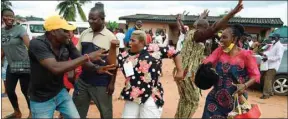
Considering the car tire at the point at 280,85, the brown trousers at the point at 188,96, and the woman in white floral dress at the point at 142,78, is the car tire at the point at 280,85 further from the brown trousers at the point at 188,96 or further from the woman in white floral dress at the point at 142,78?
the woman in white floral dress at the point at 142,78

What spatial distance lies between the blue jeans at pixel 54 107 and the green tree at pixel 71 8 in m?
32.1

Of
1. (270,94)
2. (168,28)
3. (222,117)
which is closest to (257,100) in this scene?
(270,94)

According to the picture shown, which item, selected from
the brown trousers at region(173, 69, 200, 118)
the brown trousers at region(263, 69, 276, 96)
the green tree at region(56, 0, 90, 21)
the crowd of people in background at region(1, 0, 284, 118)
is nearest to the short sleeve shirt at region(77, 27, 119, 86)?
the crowd of people in background at region(1, 0, 284, 118)

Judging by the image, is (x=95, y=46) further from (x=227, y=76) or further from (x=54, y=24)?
(x=227, y=76)

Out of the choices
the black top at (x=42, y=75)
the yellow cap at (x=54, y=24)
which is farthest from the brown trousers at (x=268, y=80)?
the yellow cap at (x=54, y=24)

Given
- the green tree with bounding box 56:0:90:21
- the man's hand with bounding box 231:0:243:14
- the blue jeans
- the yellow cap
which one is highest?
the green tree with bounding box 56:0:90:21

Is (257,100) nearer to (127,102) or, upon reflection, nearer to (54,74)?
(127,102)

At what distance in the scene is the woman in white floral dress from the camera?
12.0 feet

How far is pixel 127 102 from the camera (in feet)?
A: 12.3

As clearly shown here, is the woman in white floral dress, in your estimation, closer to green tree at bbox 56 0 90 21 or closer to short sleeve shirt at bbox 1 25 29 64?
short sleeve shirt at bbox 1 25 29 64

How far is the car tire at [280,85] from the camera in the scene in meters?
8.51

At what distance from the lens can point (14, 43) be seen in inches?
187

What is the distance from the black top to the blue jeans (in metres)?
0.05

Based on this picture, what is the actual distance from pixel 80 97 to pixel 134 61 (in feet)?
2.73
